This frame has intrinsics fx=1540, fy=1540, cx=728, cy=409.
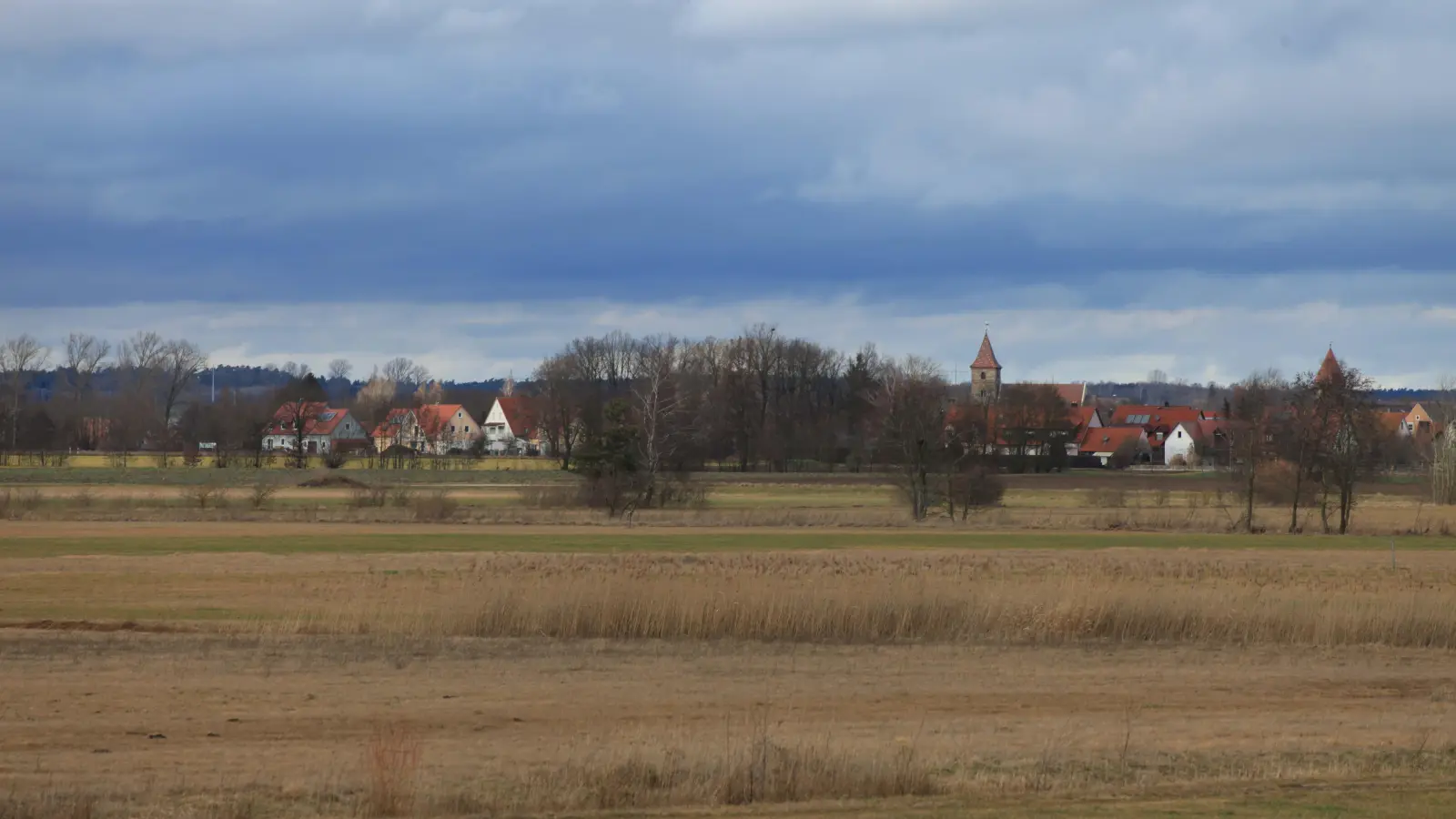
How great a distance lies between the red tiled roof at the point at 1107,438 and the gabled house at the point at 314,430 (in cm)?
7513

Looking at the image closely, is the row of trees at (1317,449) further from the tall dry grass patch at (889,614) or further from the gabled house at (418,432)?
the gabled house at (418,432)

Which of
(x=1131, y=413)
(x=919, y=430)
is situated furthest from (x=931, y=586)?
(x=1131, y=413)

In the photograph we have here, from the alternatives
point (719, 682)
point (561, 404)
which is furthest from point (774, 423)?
point (719, 682)

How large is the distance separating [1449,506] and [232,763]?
85.8 m

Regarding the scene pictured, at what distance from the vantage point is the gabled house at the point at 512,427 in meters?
164

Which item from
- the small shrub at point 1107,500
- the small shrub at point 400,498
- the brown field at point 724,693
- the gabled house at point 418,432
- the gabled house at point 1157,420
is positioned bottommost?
the brown field at point 724,693

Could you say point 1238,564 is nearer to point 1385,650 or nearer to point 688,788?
point 1385,650

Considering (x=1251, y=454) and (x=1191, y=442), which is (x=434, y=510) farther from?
(x=1191, y=442)

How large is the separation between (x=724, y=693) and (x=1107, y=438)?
142 metres

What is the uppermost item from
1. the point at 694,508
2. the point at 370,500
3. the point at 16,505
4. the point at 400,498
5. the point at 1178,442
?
the point at 1178,442

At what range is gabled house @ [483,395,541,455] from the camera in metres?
164

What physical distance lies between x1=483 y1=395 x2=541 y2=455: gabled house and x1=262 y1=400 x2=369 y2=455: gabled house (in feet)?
49.5

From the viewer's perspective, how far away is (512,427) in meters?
184

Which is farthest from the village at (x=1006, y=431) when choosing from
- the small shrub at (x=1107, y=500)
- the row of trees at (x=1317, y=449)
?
the row of trees at (x=1317, y=449)
